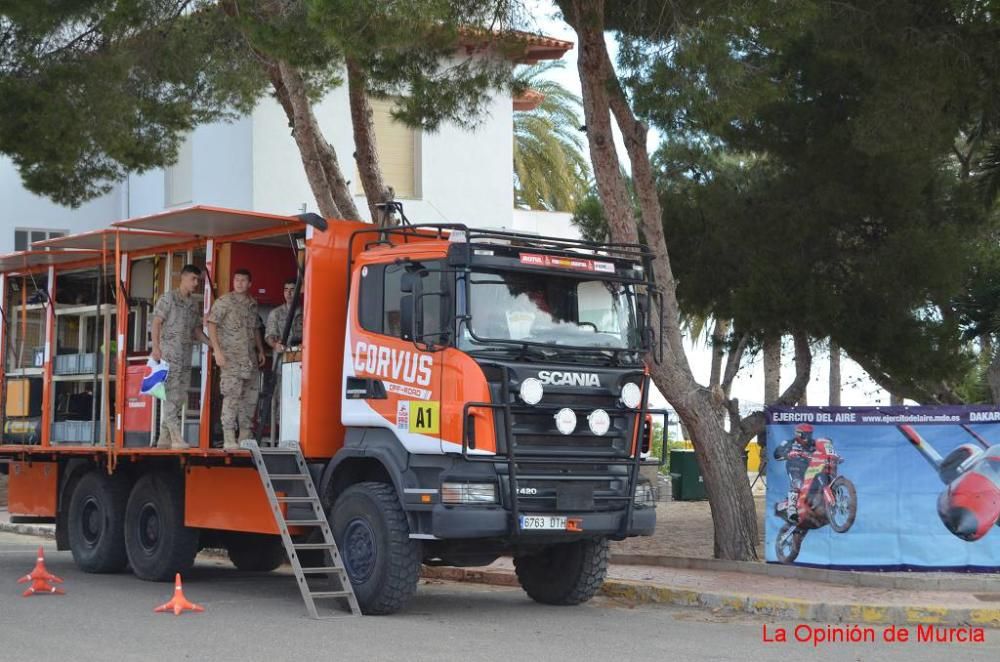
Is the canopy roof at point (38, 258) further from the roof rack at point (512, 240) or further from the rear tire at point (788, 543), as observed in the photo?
the rear tire at point (788, 543)

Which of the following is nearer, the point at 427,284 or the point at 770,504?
the point at 427,284

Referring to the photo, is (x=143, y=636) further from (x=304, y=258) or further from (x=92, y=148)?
(x=92, y=148)

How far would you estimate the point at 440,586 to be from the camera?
14133mm

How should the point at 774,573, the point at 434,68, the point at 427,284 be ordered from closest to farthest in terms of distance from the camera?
the point at 427,284
the point at 774,573
the point at 434,68

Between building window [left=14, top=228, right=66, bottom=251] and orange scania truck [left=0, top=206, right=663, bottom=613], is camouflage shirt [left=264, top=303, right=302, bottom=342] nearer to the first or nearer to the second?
orange scania truck [left=0, top=206, right=663, bottom=613]

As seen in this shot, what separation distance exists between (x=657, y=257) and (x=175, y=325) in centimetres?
511

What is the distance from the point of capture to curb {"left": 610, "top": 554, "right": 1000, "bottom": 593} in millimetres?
12555

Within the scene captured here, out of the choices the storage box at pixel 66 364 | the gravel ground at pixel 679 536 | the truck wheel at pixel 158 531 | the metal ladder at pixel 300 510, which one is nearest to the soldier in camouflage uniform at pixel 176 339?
the truck wheel at pixel 158 531

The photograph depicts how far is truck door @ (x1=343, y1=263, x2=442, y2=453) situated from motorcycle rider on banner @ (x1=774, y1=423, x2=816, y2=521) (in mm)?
4515

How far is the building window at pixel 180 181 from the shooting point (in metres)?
27.2

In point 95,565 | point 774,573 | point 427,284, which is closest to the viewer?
point 427,284

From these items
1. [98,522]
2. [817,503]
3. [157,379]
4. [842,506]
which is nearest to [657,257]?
[817,503]

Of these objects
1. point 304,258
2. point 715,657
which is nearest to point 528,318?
point 304,258

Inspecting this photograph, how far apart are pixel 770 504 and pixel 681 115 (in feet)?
13.3
